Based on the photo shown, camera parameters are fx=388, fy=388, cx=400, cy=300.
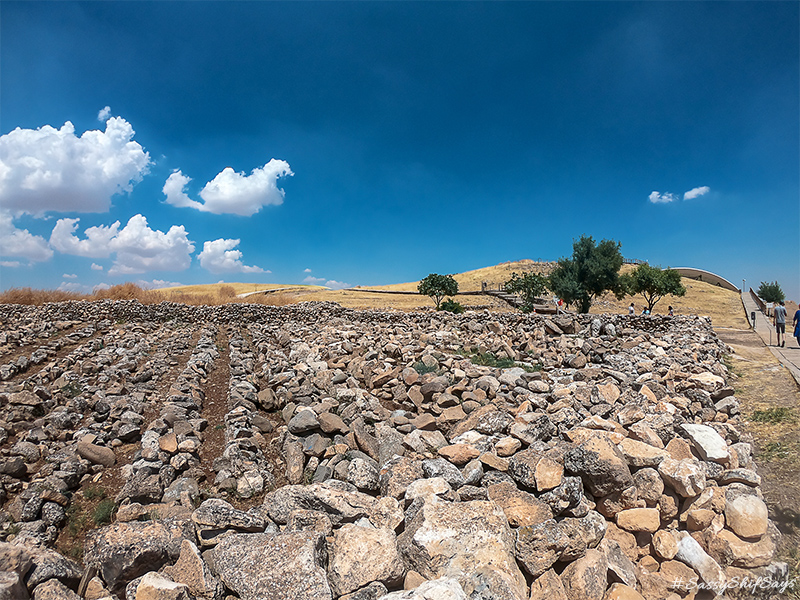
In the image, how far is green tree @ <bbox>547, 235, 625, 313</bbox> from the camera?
3316 centimetres

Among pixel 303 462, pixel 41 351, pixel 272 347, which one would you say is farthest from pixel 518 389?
→ pixel 41 351

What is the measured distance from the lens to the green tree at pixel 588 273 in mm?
33156

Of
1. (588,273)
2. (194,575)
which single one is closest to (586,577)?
(194,575)

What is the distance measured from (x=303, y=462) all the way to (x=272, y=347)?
388 inches

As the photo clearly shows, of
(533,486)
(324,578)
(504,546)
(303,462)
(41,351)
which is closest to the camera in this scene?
(324,578)

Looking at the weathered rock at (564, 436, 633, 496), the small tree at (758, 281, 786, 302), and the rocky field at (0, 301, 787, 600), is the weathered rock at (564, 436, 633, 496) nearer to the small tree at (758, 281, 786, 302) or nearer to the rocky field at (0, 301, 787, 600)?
the rocky field at (0, 301, 787, 600)

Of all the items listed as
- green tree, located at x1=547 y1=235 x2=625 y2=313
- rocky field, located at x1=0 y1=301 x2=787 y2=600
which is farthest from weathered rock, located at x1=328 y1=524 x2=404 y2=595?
green tree, located at x1=547 y1=235 x2=625 y2=313

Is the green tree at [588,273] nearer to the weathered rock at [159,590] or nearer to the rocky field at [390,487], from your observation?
the rocky field at [390,487]

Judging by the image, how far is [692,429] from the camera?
4680mm

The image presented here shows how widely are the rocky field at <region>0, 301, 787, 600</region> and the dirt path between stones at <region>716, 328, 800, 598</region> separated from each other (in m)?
0.38

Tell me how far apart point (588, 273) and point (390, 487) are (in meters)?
33.8

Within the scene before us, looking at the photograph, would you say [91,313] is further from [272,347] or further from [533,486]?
[533,486]

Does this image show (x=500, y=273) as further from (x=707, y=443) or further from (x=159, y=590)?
(x=159, y=590)

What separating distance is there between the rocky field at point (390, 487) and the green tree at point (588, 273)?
24656 mm
